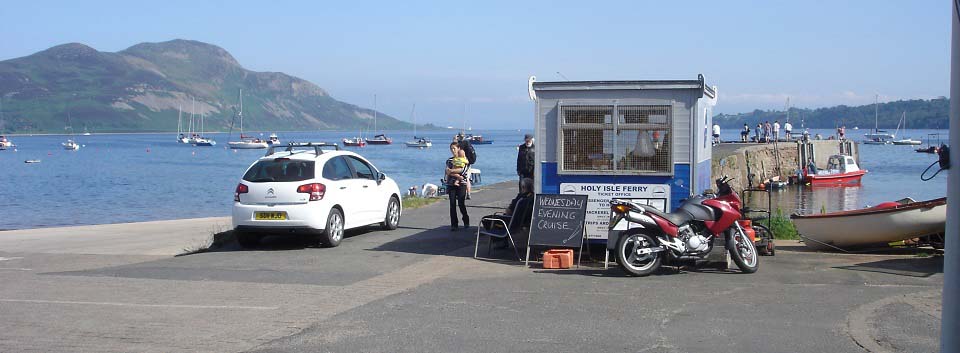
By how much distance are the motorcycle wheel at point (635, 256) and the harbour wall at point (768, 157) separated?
97.8ft

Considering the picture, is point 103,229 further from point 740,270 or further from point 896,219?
point 896,219

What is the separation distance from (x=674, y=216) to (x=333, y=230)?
5609 millimetres

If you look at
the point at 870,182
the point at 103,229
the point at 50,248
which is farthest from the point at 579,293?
the point at 870,182

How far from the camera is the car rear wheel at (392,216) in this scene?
16.8 meters

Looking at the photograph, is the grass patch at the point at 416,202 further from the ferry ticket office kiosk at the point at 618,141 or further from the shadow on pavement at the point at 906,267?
the shadow on pavement at the point at 906,267

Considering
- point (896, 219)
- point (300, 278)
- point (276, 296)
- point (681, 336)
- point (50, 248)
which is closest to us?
point (681, 336)

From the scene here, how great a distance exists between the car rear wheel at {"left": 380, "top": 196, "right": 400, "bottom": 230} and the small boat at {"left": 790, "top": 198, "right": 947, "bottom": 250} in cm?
698

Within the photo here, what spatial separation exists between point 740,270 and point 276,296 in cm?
561

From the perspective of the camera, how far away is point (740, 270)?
11523 millimetres

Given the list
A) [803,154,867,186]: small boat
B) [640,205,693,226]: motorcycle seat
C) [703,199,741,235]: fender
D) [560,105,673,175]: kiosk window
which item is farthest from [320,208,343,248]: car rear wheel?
[803,154,867,186]: small boat

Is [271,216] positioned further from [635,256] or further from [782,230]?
[782,230]

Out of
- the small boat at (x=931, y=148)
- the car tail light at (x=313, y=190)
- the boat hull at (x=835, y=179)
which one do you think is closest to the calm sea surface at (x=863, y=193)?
the boat hull at (x=835, y=179)

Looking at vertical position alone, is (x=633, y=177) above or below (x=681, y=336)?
above

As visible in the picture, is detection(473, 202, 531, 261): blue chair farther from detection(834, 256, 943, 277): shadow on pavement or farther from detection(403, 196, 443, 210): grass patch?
detection(403, 196, 443, 210): grass patch
